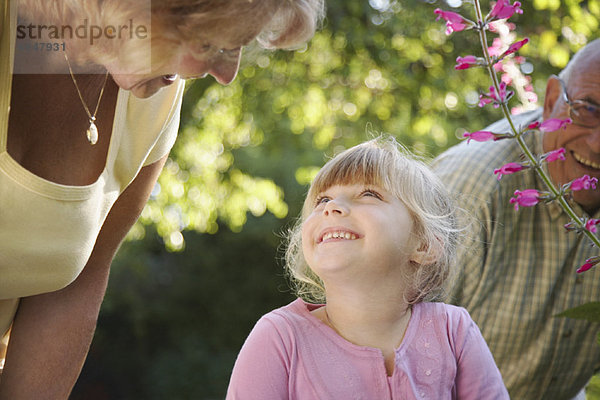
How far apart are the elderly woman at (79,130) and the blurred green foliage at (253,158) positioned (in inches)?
136

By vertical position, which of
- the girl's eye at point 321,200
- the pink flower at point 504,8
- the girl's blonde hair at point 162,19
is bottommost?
the girl's eye at point 321,200

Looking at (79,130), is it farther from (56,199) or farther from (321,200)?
(321,200)

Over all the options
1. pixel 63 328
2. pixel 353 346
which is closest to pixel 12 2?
pixel 63 328

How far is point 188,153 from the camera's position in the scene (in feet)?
19.3

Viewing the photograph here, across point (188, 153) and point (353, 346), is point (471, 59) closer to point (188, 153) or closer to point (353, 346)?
point (353, 346)

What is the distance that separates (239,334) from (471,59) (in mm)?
4815

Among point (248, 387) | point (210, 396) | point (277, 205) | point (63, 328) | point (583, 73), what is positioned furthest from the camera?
point (210, 396)

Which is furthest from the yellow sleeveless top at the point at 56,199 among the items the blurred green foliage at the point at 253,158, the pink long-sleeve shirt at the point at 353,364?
the blurred green foliage at the point at 253,158

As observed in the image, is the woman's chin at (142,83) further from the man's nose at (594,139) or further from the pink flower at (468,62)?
the man's nose at (594,139)

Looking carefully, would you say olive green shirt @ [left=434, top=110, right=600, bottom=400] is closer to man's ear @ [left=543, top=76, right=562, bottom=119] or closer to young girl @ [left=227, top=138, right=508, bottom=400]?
man's ear @ [left=543, top=76, right=562, bottom=119]

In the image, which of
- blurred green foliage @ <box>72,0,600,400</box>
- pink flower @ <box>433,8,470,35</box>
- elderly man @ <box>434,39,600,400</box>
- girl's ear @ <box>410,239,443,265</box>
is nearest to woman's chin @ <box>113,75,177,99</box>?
pink flower @ <box>433,8,470,35</box>

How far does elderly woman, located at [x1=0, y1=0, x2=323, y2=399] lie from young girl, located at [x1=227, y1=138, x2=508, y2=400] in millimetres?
405

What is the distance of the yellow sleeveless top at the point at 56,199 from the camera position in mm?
1546

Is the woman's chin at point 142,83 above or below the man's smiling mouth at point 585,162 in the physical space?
above
